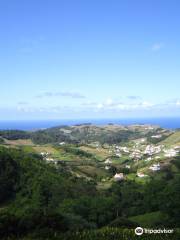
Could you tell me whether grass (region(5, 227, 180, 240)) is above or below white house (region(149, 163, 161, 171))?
above

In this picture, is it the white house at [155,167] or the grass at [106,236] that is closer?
the grass at [106,236]

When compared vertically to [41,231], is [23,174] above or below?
below

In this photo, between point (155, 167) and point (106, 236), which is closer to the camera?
point (106, 236)

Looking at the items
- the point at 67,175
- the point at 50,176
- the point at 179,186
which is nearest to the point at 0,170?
the point at 50,176

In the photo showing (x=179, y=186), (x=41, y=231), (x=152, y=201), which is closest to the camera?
(x=41, y=231)

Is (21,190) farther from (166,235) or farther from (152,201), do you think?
(166,235)

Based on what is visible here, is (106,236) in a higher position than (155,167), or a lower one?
higher

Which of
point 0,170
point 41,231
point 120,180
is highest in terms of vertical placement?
point 41,231

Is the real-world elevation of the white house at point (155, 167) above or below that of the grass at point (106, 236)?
below

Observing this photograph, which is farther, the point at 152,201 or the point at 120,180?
the point at 120,180

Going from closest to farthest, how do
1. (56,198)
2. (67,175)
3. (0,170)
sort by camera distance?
(56,198)
(0,170)
(67,175)

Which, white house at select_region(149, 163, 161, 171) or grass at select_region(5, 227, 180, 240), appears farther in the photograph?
white house at select_region(149, 163, 161, 171)
